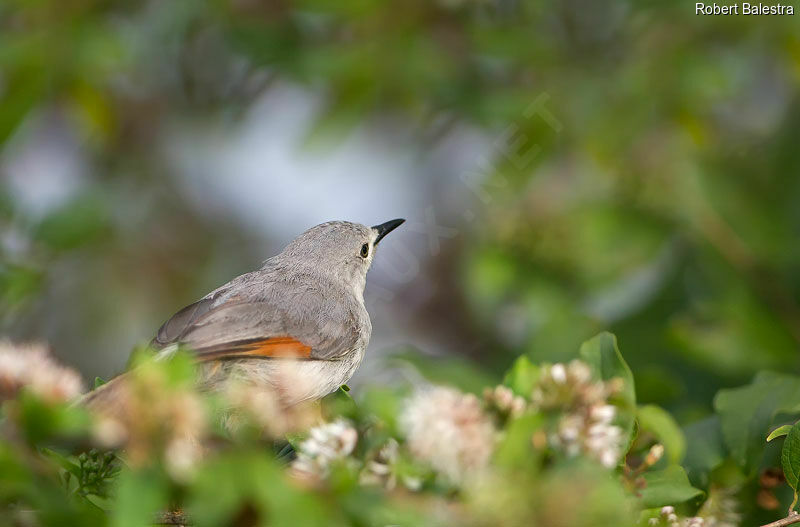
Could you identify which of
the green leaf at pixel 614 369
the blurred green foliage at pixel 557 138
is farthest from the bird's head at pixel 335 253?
the green leaf at pixel 614 369

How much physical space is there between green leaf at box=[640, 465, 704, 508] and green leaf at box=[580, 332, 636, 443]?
0.45 ft

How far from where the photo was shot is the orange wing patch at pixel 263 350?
2881mm

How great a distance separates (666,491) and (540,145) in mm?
2848

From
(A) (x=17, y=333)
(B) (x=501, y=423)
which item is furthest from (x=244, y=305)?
(A) (x=17, y=333)

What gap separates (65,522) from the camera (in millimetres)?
1598

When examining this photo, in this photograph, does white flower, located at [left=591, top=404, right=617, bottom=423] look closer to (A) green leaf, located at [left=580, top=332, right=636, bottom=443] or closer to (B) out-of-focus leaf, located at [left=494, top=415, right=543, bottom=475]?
(B) out-of-focus leaf, located at [left=494, top=415, right=543, bottom=475]

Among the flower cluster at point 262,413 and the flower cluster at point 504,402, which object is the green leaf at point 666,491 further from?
the flower cluster at point 262,413

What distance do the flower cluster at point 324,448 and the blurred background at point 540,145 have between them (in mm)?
1431

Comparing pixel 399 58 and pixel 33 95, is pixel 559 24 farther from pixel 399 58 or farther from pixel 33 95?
pixel 33 95

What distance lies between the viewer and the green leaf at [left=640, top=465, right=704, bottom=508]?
2.03 metres

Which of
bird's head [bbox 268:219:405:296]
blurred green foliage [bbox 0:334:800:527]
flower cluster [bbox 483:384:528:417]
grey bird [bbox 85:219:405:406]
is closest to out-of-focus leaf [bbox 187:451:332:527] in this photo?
blurred green foliage [bbox 0:334:800:527]

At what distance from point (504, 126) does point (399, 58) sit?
66cm

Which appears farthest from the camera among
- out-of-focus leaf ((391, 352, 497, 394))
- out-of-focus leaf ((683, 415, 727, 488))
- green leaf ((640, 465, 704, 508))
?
out-of-focus leaf ((391, 352, 497, 394))

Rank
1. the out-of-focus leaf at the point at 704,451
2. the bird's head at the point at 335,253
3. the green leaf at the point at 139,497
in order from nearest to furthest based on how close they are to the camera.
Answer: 1. the green leaf at the point at 139,497
2. the out-of-focus leaf at the point at 704,451
3. the bird's head at the point at 335,253
